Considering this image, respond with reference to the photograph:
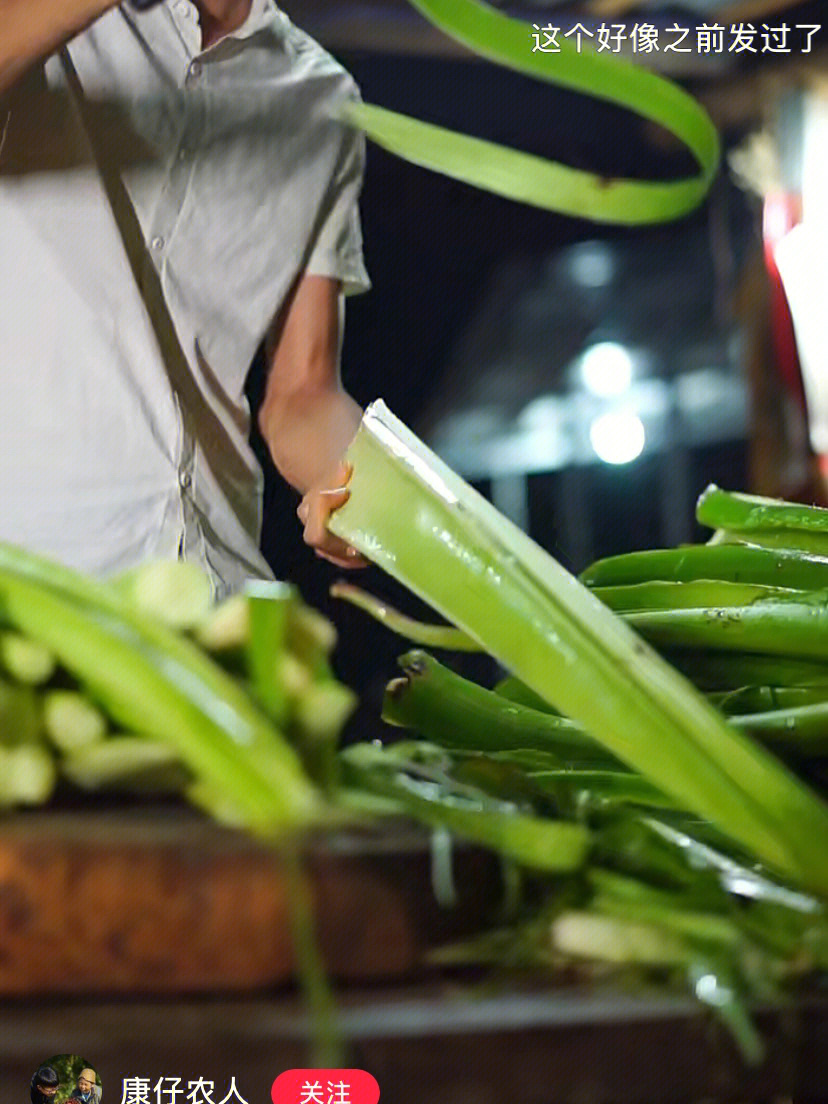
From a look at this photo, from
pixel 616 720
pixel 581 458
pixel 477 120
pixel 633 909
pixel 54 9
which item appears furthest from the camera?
pixel 581 458

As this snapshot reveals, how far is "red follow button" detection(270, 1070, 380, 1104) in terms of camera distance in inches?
20.9

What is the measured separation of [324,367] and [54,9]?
1.44 ft

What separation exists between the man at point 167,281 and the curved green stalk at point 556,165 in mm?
154

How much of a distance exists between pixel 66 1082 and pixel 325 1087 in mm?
118

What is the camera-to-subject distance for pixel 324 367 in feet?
4.45

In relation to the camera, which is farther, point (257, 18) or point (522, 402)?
point (522, 402)

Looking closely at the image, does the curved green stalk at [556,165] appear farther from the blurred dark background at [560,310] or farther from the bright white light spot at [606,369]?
the bright white light spot at [606,369]

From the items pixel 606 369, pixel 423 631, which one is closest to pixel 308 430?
pixel 423 631

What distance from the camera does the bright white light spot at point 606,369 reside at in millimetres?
2096

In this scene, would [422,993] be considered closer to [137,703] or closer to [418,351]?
[137,703]

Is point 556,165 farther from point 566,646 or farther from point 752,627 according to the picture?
point 566,646

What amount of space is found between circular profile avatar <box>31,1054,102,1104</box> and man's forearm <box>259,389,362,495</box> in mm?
769

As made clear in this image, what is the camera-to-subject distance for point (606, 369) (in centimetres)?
216

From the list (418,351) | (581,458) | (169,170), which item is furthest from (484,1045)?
(581,458)
